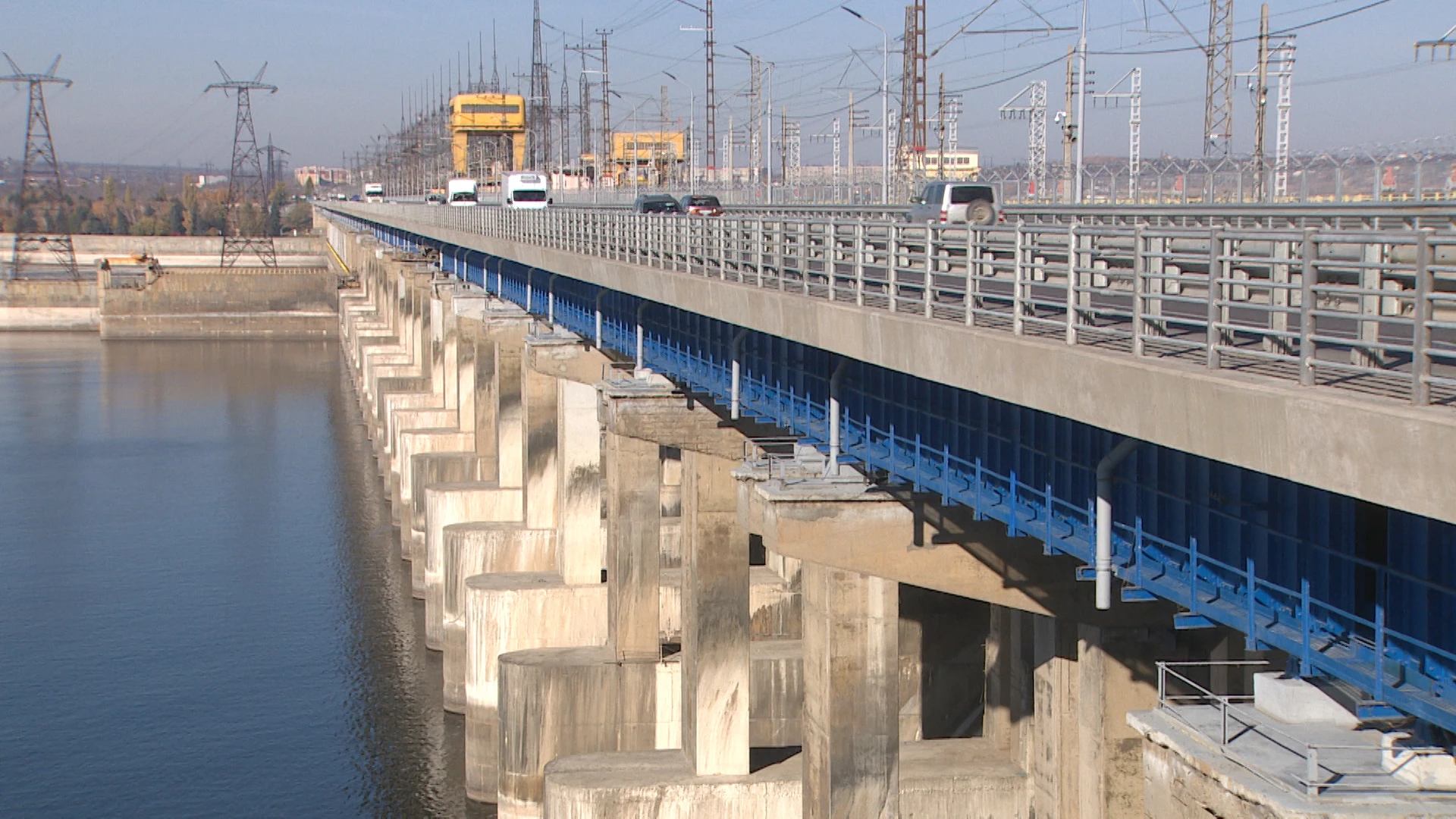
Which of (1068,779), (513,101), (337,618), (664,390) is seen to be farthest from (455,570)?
(513,101)

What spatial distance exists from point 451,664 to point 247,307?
92.4 metres

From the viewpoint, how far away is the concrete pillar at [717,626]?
23656 millimetres

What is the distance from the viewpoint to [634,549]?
1148 inches

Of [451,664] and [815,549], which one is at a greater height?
[815,549]

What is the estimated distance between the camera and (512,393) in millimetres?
41500

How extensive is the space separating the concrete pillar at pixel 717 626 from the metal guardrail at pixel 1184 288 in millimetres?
3433

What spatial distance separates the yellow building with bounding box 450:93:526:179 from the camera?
373 ft

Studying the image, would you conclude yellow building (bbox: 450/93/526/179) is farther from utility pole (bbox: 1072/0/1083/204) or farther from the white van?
utility pole (bbox: 1072/0/1083/204)

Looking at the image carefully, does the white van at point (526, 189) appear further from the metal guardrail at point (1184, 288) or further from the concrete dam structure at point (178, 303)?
the concrete dam structure at point (178, 303)

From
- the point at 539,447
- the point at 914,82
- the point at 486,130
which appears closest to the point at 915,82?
the point at 914,82

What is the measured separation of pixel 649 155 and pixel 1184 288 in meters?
86.3

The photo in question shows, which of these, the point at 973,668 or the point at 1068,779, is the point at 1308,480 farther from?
the point at 973,668

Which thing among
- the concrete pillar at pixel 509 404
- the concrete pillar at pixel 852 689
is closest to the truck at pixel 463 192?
the concrete pillar at pixel 509 404

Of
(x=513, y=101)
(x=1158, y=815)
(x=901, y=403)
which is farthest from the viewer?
(x=513, y=101)
